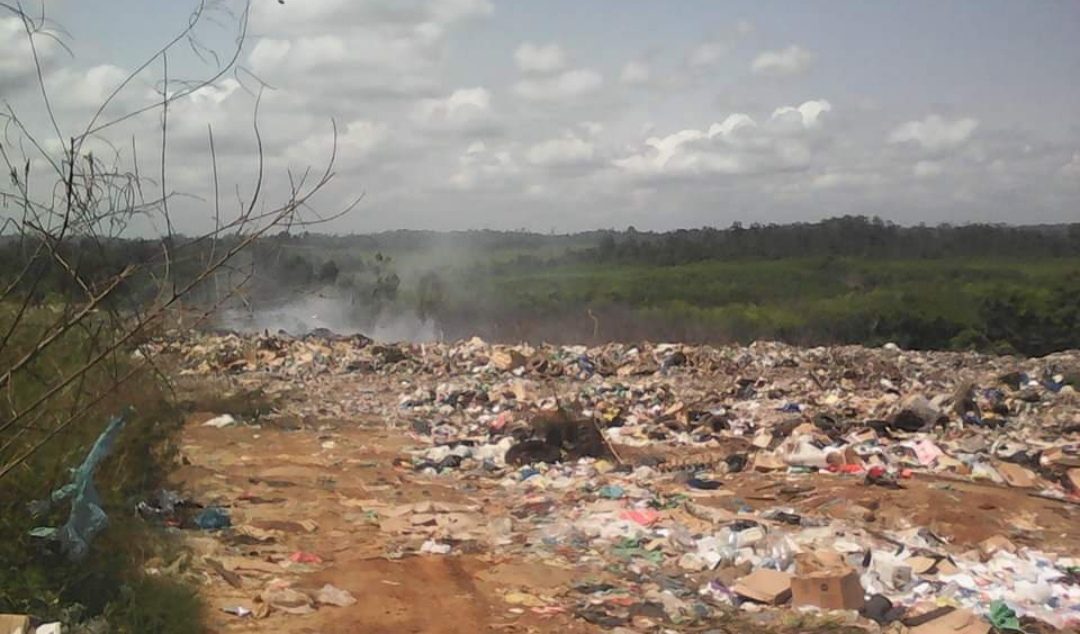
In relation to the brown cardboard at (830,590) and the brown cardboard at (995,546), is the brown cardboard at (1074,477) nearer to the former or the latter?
the brown cardboard at (995,546)

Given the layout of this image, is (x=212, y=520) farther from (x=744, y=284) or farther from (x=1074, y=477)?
(x=744, y=284)

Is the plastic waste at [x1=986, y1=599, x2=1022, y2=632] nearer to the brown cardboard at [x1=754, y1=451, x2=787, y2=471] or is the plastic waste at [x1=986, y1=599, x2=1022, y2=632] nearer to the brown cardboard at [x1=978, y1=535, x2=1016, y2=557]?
the brown cardboard at [x1=978, y1=535, x2=1016, y2=557]

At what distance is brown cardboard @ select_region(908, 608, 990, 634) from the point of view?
13.5ft

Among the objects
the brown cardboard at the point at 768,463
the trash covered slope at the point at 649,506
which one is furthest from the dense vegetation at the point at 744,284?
the brown cardboard at the point at 768,463

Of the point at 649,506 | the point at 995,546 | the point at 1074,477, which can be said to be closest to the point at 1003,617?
the point at 995,546

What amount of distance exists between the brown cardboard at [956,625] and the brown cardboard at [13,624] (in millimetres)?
3489

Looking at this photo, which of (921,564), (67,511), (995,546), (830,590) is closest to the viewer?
(67,511)

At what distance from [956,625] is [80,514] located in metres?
3.69

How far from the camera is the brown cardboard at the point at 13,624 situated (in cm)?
312

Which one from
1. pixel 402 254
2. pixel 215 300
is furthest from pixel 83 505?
pixel 402 254

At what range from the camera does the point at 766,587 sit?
4664 millimetres

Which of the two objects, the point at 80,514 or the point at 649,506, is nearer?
the point at 80,514

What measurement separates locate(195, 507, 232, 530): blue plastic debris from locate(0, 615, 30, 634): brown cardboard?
7.89 feet

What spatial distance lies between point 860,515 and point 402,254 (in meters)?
31.2
